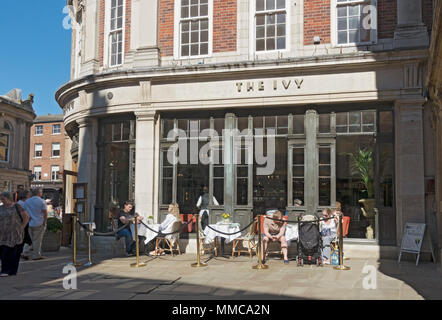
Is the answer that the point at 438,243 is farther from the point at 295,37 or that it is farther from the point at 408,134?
the point at 295,37

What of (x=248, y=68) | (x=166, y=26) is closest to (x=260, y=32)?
(x=248, y=68)

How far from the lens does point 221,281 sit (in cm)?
842

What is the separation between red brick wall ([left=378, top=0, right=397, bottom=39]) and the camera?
459 inches

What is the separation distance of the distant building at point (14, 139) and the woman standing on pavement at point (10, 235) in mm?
29110

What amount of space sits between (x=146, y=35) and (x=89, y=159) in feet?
13.4

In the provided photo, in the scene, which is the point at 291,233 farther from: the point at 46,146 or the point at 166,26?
the point at 46,146

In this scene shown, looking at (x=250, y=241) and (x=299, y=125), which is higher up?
(x=299, y=125)

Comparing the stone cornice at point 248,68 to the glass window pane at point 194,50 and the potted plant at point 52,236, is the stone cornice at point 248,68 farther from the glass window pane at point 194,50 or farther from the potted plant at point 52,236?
the potted plant at point 52,236

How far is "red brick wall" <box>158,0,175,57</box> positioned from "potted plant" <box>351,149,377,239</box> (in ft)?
19.7

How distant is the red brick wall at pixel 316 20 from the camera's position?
1216cm

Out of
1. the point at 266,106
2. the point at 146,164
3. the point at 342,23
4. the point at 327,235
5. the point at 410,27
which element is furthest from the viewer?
the point at 146,164

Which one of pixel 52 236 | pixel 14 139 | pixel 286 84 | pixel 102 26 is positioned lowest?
pixel 52 236

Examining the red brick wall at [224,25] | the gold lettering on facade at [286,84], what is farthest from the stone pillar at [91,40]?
the gold lettering on facade at [286,84]

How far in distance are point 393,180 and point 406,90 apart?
220 cm
